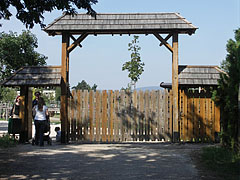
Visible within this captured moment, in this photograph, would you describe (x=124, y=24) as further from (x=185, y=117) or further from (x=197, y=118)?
(x=197, y=118)

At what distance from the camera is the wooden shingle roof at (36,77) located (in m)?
12.4

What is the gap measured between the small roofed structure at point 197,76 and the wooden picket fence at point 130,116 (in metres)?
0.56

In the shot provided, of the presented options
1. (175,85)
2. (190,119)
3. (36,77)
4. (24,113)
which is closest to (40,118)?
(24,113)

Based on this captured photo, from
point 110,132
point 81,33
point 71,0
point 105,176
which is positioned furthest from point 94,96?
point 105,176

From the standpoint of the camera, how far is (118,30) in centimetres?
1259

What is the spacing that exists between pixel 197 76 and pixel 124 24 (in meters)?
3.48

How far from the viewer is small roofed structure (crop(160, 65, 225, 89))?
1264cm

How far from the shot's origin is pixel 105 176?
670 cm

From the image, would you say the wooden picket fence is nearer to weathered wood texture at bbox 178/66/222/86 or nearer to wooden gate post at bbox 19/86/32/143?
weathered wood texture at bbox 178/66/222/86

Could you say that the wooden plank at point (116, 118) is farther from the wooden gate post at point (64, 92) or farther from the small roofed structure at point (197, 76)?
the small roofed structure at point (197, 76)

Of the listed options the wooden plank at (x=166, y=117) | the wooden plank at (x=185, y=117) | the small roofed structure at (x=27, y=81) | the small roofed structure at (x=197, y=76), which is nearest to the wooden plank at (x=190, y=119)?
the wooden plank at (x=185, y=117)

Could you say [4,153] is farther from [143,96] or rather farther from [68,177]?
[143,96]

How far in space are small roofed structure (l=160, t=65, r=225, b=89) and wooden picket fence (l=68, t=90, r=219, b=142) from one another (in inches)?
22.1

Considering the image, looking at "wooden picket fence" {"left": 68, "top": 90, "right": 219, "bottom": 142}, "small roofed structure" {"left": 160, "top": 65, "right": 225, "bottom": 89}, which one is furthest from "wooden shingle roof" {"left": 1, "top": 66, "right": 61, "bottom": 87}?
"small roofed structure" {"left": 160, "top": 65, "right": 225, "bottom": 89}
